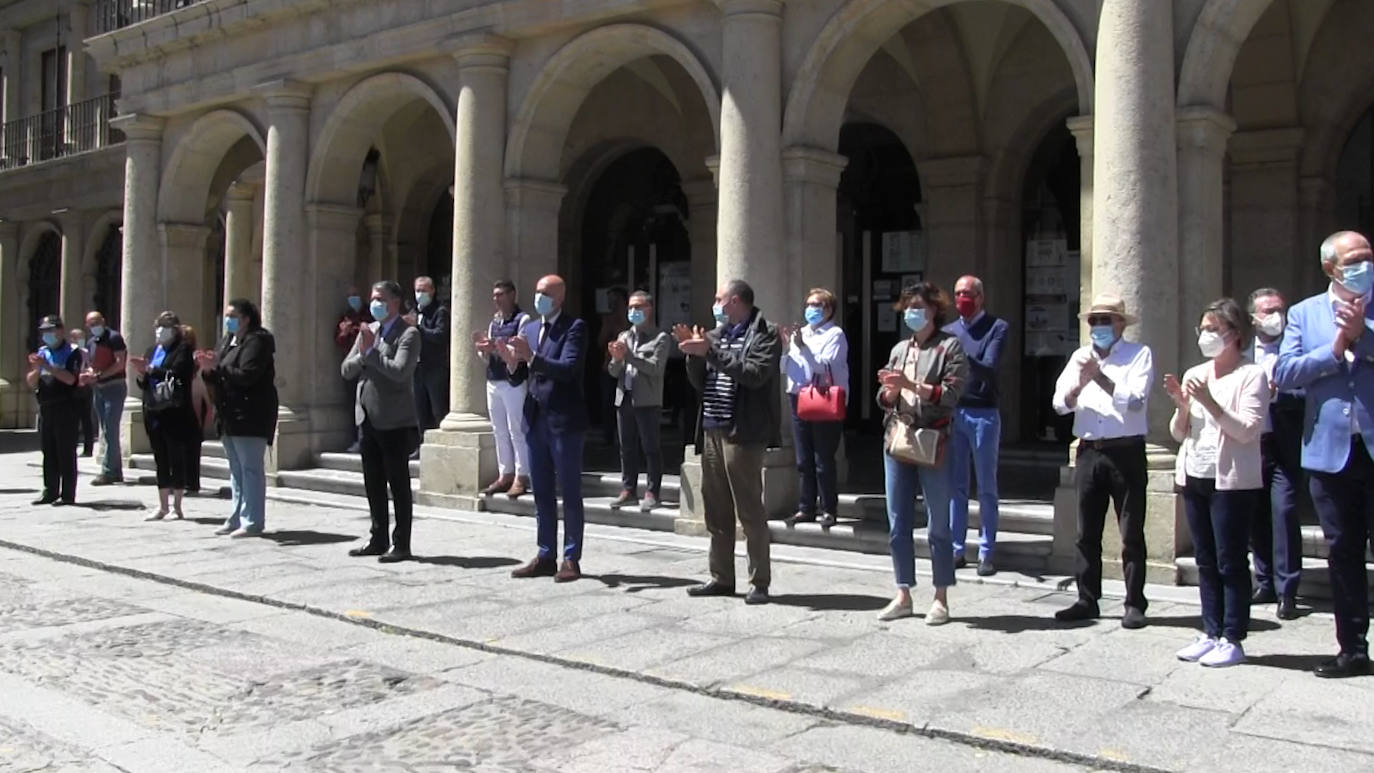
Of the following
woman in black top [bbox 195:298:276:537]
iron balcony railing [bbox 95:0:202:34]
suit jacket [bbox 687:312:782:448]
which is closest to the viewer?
suit jacket [bbox 687:312:782:448]

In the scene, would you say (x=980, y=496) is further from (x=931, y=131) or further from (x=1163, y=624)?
(x=931, y=131)

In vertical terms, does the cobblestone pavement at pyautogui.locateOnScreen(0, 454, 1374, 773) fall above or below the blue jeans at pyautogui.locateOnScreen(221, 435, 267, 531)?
below

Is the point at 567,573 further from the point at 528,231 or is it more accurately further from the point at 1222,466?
the point at 528,231

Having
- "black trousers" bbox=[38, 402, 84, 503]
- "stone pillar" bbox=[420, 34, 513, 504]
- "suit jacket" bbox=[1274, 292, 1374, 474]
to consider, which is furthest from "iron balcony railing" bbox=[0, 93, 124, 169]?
"suit jacket" bbox=[1274, 292, 1374, 474]

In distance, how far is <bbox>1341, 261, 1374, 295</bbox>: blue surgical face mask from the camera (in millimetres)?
5520

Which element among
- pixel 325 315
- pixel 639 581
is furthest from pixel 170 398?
pixel 639 581

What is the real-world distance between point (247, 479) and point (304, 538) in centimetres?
68

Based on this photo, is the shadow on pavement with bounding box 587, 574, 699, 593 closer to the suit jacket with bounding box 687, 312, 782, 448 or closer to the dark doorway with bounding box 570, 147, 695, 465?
the suit jacket with bounding box 687, 312, 782, 448

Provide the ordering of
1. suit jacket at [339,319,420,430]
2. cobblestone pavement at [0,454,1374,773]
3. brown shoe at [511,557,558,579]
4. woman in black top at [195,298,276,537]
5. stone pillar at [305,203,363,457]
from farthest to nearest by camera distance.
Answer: stone pillar at [305,203,363,457] → woman in black top at [195,298,276,537] → suit jacket at [339,319,420,430] → brown shoe at [511,557,558,579] → cobblestone pavement at [0,454,1374,773]

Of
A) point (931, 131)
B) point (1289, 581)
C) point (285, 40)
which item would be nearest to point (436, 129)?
point (285, 40)

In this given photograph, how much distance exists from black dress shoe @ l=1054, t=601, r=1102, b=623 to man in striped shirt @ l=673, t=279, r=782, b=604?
1.72 m

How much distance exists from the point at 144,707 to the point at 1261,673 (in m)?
4.98

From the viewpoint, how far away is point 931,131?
13.8 m

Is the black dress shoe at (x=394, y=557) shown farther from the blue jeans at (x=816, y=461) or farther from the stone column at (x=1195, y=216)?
the stone column at (x=1195, y=216)
